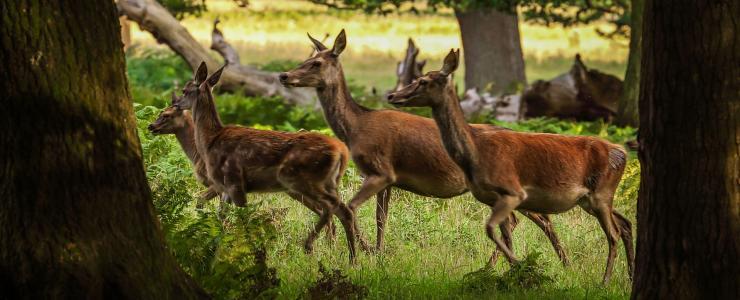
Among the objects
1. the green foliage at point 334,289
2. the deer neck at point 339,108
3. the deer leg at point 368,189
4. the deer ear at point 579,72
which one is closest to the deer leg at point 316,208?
the deer leg at point 368,189

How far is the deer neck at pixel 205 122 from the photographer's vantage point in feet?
35.2

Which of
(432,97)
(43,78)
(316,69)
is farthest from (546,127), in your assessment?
(43,78)

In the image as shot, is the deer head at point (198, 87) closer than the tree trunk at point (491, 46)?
Yes

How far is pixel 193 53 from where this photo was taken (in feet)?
63.1

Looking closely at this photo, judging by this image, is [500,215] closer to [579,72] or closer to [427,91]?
[427,91]

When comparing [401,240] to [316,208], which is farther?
[316,208]

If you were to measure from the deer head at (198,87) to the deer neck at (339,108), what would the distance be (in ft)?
2.77

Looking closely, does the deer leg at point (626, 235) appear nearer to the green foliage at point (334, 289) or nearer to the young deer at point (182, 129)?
the green foliage at point (334, 289)

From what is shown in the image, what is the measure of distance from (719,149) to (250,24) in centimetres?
3387

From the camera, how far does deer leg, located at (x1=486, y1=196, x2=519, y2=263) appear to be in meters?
9.27

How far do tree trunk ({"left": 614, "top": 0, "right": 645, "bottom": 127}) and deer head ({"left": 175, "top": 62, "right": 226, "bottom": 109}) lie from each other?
784 cm

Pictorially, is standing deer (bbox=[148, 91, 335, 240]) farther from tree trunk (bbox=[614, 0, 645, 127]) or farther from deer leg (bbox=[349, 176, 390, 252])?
tree trunk (bbox=[614, 0, 645, 127])

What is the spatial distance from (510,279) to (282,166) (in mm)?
2369

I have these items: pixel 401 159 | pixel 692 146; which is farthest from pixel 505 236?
pixel 692 146
